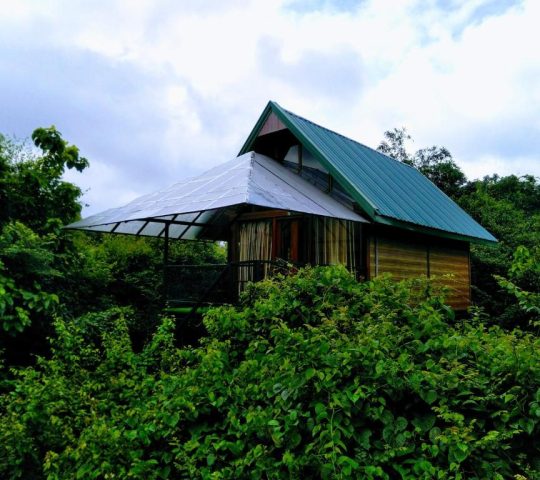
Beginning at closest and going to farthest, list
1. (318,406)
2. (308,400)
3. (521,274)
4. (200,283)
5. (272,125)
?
(318,406)
(308,400)
(521,274)
(200,283)
(272,125)

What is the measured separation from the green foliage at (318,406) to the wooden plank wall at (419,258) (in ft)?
16.9

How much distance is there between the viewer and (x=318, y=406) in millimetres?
2979

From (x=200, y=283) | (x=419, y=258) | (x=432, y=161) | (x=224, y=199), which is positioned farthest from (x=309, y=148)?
(x=432, y=161)

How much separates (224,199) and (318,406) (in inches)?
179

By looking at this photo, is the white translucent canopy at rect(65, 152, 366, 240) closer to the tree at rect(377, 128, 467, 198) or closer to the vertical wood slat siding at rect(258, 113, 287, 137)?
the vertical wood slat siding at rect(258, 113, 287, 137)

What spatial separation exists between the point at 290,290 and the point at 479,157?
100ft

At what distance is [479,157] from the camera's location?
31125mm

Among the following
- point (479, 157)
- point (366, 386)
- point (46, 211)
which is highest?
point (479, 157)

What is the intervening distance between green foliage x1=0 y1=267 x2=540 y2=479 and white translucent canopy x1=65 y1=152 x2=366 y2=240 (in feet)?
10.0

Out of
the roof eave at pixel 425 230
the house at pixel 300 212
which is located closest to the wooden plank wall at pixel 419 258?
the house at pixel 300 212

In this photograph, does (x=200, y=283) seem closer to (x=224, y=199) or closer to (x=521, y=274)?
(x=224, y=199)

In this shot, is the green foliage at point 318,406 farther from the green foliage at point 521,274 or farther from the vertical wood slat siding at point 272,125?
the vertical wood slat siding at point 272,125

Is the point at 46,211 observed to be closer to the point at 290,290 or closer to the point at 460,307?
the point at 290,290

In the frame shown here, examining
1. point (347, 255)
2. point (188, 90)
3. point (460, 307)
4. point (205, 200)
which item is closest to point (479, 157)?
point (460, 307)
